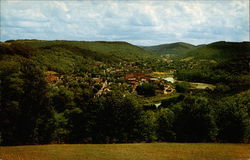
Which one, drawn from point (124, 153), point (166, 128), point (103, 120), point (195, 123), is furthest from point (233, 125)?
point (124, 153)

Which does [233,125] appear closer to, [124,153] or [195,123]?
[195,123]

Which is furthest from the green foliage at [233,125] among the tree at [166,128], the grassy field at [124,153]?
the grassy field at [124,153]

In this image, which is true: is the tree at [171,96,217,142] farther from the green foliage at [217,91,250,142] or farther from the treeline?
the green foliage at [217,91,250,142]

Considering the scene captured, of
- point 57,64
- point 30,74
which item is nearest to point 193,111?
point 30,74

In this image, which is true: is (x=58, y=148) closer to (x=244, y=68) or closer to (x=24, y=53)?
(x=244, y=68)

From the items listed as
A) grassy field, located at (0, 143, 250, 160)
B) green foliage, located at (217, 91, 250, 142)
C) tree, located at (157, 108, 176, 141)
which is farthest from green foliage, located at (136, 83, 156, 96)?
grassy field, located at (0, 143, 250, 160)

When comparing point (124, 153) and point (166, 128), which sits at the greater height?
point (124, 153)
